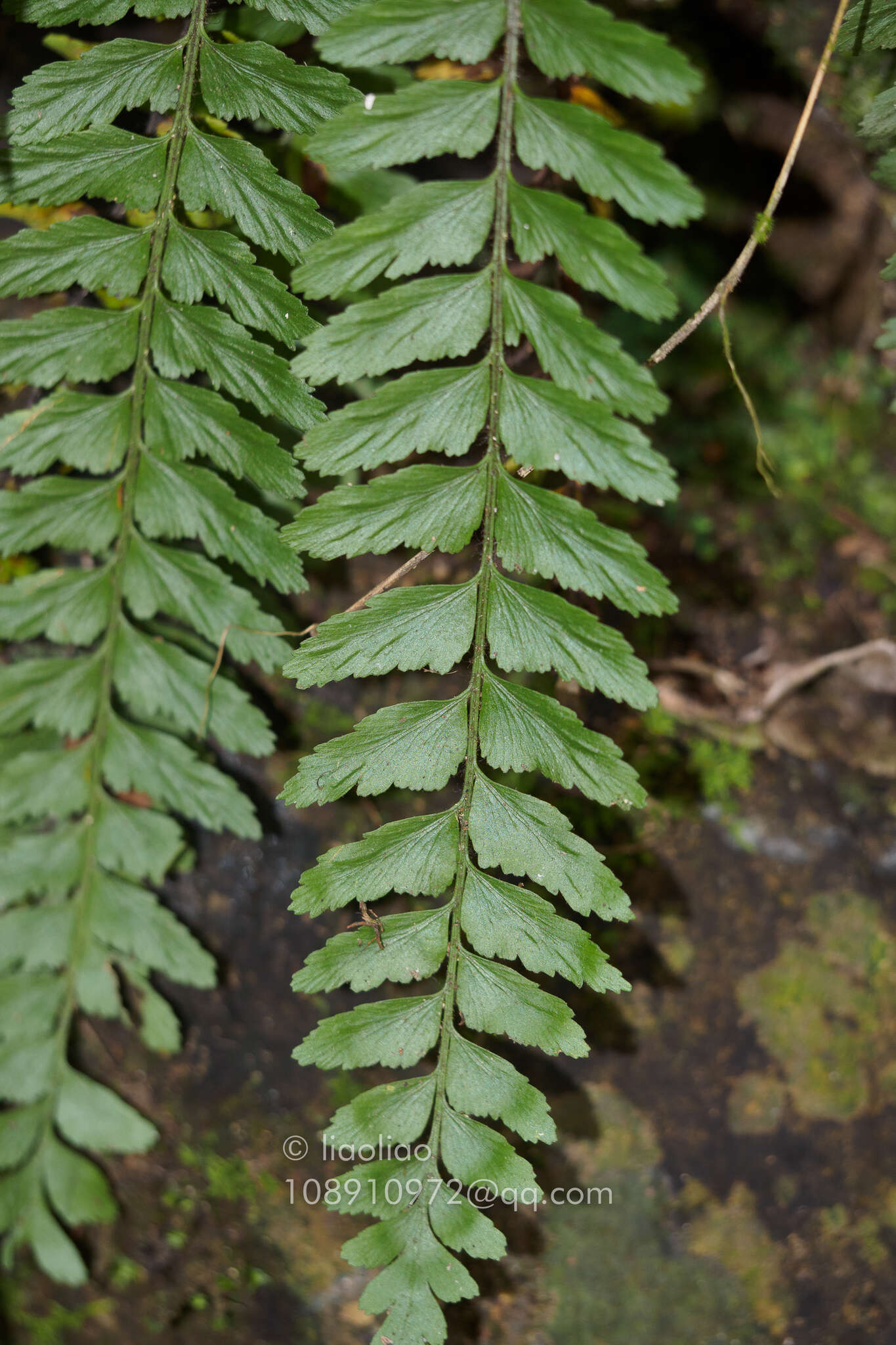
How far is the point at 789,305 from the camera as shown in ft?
9.84

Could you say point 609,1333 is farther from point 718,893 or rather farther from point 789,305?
point 789,305

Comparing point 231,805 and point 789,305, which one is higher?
point 789,305

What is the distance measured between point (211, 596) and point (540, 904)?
935 millimetres

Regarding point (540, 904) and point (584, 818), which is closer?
point (540, 904)

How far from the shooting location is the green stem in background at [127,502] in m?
1.60

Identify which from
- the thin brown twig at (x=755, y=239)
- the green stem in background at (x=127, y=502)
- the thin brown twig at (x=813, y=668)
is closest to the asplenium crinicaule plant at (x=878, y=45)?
the thin brown twig at (x=755, y=239)

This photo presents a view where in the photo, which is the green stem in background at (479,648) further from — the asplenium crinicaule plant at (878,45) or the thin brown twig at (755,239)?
the asplenium crinicaule plant at (878,45)

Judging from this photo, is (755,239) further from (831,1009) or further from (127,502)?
(831,1009)

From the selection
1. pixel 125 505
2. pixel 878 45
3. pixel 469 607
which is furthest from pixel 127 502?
pixel 878 45

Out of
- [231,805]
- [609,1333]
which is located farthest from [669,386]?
[609,1333]

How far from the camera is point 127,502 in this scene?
5.77 ft

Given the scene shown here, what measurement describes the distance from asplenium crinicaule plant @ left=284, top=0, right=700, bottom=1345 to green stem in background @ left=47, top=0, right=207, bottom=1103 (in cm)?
38

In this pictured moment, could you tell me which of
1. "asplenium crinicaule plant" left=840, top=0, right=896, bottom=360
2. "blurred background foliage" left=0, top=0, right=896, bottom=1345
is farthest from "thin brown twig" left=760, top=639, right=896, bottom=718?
"asplenium crinicaule plant" left=840, top=0, right=896, bottom=360

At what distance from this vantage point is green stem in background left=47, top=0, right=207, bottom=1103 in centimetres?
160
